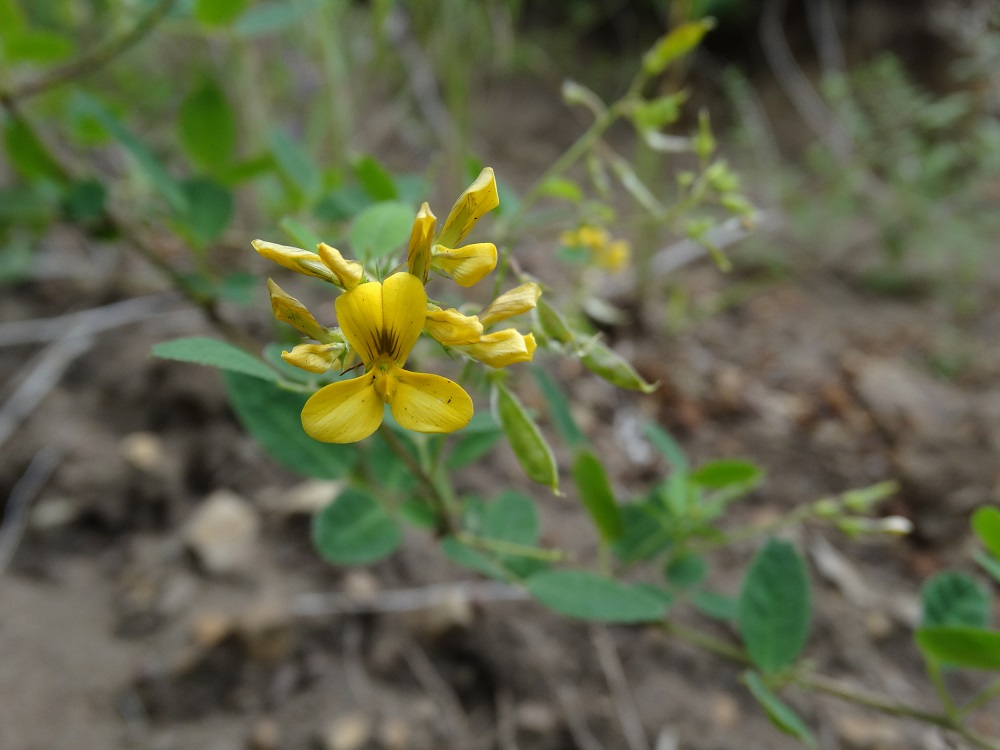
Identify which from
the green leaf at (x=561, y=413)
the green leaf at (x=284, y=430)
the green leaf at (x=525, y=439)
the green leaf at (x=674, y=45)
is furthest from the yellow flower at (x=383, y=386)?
the green leaf at (x=674, y=45)

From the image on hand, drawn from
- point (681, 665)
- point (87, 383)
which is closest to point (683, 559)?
point (681, 665)

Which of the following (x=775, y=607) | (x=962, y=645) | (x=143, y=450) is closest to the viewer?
(x=962, y=645)

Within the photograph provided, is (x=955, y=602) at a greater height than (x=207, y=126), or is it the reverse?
(x=207, y=126)

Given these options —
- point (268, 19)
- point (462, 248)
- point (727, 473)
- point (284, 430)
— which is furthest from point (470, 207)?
point (268, 19)

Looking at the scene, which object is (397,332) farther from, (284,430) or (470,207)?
(284,430)

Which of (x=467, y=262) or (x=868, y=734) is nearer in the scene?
(x=467, y=262)

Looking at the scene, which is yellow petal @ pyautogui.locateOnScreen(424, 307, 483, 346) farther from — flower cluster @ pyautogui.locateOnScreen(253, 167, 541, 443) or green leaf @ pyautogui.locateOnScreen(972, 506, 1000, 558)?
green leaf @ pyautogui.locateOnScreen(972, 506, 1000, 558)

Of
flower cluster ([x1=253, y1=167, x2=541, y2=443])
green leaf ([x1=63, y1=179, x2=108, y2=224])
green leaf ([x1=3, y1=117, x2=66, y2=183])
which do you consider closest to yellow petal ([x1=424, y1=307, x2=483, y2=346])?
flower cluster ([x1=253, y1=167, x2=541, y2=443])
